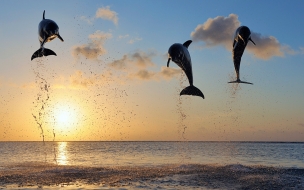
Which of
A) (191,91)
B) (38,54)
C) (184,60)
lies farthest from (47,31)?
(191,91)

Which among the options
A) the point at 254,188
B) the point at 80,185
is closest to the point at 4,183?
the point at 80,185

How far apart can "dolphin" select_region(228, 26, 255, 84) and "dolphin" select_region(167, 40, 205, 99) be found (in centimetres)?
231

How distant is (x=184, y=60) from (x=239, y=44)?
8.86 feet

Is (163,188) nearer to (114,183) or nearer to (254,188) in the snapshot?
(114,183)

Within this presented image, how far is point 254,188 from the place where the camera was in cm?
1747

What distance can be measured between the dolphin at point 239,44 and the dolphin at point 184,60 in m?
2.31

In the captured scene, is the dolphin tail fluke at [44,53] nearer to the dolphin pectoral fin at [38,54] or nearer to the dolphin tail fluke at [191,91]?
the dolphin pectoral fin at [38,54]

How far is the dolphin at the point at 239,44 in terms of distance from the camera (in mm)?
15320

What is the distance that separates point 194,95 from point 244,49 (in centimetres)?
440

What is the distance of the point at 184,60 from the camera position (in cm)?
1700

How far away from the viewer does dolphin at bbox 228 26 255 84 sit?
15.3 meters

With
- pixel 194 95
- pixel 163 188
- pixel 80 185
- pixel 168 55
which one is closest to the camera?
pixel 168 55

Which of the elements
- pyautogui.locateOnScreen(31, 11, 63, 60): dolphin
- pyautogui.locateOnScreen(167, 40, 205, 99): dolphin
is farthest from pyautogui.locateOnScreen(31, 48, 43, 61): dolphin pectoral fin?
pyautogui.locateOnScreen(167, 40, 205, 99): dolphin

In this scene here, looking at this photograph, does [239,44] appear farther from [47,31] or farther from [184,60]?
[47,31]
